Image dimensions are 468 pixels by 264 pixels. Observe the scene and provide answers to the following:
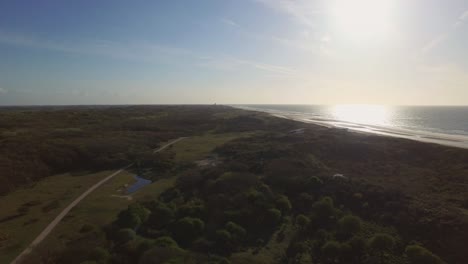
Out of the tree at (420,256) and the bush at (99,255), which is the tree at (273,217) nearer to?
the tree at (420,256)

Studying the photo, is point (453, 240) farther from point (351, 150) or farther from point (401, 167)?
point (351, 150)

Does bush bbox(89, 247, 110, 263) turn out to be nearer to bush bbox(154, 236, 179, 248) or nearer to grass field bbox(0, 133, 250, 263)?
bush bbox(154, 236, 179, 248)

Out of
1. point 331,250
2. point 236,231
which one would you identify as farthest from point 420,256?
point 236,231

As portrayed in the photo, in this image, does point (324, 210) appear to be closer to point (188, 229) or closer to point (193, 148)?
point (188, 229)

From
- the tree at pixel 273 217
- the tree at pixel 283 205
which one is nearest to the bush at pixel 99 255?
the tree at pixel 273 217

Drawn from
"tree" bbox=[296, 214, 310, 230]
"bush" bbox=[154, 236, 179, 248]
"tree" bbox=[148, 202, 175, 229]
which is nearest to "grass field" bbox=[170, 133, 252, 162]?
"tree" bbox=[148, 202, 175, 229]

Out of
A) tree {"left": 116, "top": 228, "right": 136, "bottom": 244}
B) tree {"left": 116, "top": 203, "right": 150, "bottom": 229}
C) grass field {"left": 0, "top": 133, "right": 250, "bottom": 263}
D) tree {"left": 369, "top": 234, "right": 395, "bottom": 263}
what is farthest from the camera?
tree {"left": 116, "top": 203, "right": 150, "bottom": 229}
